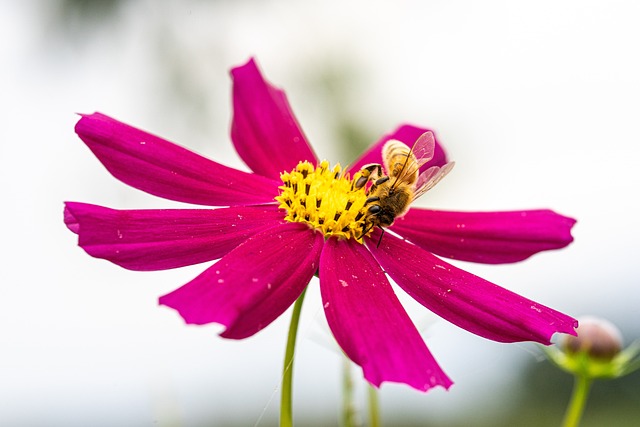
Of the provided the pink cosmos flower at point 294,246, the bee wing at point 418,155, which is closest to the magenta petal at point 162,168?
the pink cosmos flower at point 294,246

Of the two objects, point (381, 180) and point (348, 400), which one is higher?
point (381, 180)

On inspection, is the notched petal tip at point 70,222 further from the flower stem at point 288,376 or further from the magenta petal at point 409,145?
the magenta petal at point 409,145

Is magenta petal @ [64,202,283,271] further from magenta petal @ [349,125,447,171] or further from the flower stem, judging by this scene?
magenta petal @ [349,125,447,171]

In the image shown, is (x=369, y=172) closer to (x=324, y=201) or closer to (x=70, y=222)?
(x=324, y=201)

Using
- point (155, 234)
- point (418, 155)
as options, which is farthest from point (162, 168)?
point (418, 155)

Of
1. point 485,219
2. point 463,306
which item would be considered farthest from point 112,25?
point 463,306

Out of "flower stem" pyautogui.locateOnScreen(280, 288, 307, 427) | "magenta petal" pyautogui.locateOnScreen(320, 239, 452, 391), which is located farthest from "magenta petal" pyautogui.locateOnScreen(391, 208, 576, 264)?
"flower stem" pyautogui.locateOnScreen(280, 288, 307, 427)

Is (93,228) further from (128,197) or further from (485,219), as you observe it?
(128,197)
